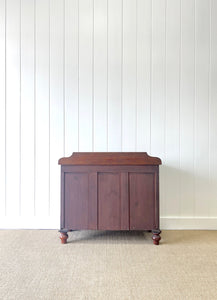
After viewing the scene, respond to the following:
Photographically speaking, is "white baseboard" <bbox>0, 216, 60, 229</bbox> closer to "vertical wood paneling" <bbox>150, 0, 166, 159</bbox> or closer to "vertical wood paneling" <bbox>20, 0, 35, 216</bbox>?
"vertical wood paneling" <bbox>20, 0, 35, 216</bbox>

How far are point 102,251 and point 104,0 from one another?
A: 7.23ft

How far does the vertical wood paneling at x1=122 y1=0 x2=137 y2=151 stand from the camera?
218 centimetres

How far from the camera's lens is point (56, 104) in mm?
2203

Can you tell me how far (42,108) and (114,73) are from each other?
0.76 m

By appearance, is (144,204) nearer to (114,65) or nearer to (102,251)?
(102,251)

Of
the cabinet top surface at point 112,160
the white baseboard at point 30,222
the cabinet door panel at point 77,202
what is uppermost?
the cabinet top surface at point 112,160

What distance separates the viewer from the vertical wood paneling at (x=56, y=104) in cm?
220

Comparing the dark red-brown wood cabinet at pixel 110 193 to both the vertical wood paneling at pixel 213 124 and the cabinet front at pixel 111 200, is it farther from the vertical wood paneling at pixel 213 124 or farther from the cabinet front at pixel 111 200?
the vertical wood paneling at pixel 213 124

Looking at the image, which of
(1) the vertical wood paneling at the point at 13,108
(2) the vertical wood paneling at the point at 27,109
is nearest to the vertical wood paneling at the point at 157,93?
(2) the vertical wood paneling at the point at 27,109

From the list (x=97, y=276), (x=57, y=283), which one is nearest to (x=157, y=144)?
(x=97, y=276)

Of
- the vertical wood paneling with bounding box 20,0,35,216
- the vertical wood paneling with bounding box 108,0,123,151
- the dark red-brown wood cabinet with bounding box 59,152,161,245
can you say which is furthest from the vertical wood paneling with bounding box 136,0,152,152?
the vertical wood paneling with bounding box 20,0,35,216

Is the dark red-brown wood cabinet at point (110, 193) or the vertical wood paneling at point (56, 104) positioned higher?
the vertical wood paneling at point (56, 104)

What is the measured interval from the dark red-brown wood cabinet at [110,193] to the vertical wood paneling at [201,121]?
61cm

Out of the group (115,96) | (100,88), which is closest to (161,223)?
(115,96)
